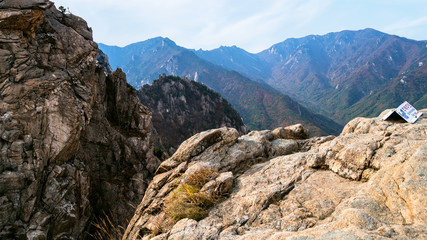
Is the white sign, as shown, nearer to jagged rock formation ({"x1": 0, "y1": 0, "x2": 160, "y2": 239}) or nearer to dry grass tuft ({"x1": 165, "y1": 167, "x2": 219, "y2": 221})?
dry grass tuft ({"x1": 165, "y1": 167, "x2": 219, "y2": 221})

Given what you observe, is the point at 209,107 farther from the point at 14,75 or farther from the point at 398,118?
the point at 398,118

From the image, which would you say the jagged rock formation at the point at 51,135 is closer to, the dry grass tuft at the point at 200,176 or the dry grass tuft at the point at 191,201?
the dry grass tuft at the point at 200,176

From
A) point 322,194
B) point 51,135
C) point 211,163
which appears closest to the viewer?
point 322,194

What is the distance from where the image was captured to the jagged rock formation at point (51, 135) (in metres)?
20.0

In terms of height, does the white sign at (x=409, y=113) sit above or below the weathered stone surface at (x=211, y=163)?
above

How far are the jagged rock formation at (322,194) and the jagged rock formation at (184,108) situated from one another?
325 ft

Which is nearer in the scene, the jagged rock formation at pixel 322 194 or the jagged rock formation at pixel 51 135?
the jagged rock formation at pixel 322 194

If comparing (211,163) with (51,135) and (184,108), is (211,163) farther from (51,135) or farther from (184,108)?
(184,108)

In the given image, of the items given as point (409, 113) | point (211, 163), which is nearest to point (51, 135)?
point (211, 163)

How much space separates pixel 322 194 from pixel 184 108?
120526 millimetres

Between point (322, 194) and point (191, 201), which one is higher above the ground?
point (322, 194)

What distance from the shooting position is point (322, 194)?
17.2 feet

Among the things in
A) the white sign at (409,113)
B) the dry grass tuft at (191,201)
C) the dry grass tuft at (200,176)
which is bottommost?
the dry grass tuft at (191,201)

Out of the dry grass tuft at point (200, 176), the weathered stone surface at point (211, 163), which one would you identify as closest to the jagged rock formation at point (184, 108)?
the weathered stone surface at point (211, 163)
